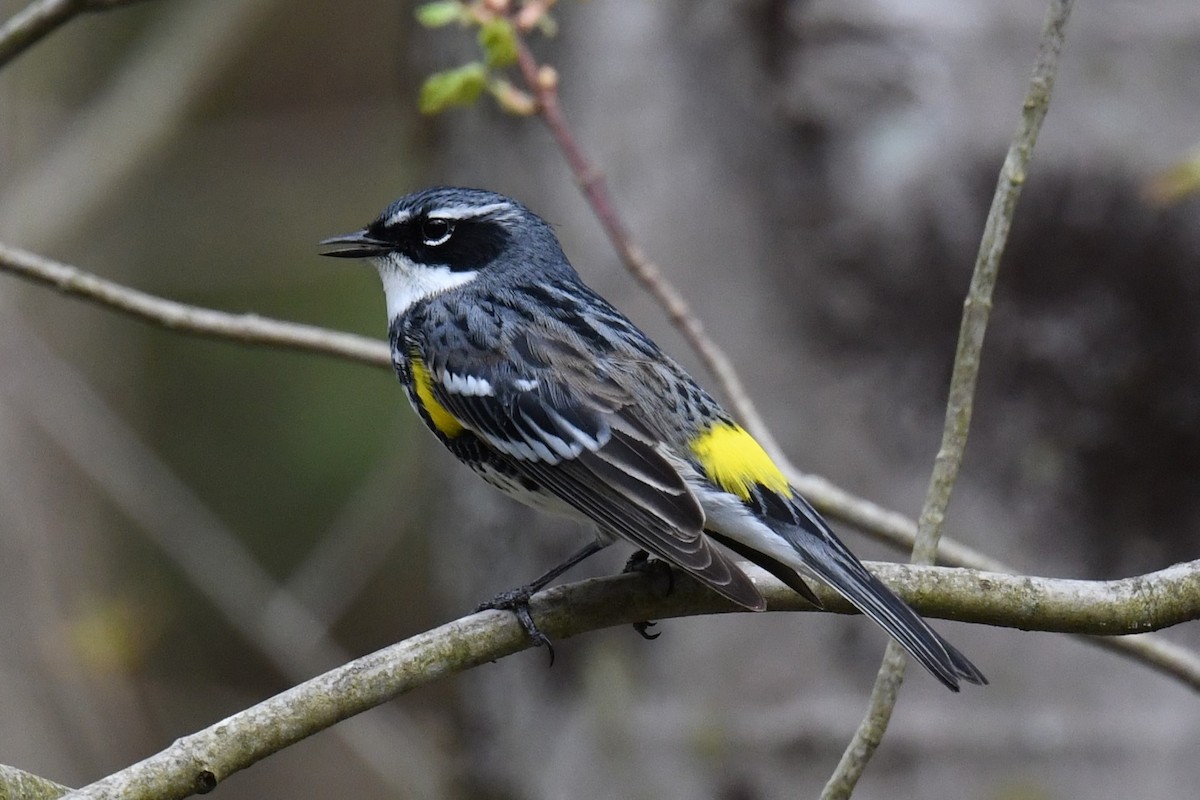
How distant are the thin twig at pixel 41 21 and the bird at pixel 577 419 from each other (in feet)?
3.02

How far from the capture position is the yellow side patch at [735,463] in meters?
3.42

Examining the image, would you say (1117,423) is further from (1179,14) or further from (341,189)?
(341,189)

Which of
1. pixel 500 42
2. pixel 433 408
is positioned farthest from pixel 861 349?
pixel 500 42

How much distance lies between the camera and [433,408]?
3.63m

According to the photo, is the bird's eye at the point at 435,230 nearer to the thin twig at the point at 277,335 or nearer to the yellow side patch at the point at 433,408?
the thin twig at the point at 277,335

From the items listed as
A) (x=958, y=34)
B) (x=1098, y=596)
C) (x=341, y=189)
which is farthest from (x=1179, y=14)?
(x=341, y=189)

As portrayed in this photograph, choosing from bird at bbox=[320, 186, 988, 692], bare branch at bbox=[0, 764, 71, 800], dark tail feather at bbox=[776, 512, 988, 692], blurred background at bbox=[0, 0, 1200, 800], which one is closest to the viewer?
bare branch at bbox=[0, 764, 71, 800]

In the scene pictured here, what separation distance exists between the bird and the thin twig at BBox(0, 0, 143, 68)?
0.92m

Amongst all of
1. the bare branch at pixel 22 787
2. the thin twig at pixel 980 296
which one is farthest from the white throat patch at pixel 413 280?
the bare branch at pixel 22 787

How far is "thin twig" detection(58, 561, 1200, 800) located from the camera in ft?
8.30

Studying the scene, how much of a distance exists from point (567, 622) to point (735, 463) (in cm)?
69

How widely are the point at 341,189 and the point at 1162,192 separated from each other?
6.16 m

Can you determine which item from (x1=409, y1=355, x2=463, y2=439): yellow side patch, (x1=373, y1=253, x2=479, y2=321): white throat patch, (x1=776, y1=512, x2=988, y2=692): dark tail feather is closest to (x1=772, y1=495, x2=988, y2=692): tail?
(x1=776, y1=512, x2=988, y2=692): dark tail feather

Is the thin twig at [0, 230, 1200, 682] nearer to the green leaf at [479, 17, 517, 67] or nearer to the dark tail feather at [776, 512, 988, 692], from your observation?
the dark tail feather at [776, 512, 988, 692]
